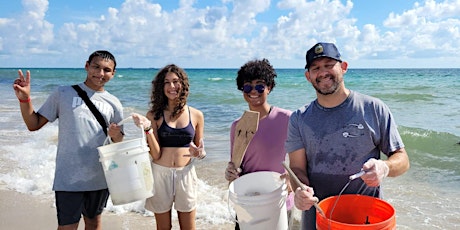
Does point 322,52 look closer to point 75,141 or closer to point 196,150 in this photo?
point 196,150

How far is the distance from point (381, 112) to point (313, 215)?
0.82m

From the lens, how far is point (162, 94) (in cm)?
366

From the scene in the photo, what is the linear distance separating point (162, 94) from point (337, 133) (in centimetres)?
185

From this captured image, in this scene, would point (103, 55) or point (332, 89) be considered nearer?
point (332, 89)

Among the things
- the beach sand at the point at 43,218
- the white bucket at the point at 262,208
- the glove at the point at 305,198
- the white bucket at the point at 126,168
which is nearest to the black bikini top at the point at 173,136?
the white bucket at the point at 126,168

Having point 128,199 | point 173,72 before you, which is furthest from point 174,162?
point 173,72

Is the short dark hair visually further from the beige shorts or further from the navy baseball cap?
the navy baseball cap

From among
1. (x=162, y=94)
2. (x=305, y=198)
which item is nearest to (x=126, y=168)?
(x=162, y=94)

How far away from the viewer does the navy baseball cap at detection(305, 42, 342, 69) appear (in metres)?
2.41

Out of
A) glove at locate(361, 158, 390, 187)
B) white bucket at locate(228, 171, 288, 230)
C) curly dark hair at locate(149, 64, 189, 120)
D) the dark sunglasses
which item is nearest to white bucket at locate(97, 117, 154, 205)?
curly dark hair at locate(149, 64, 189, 120)

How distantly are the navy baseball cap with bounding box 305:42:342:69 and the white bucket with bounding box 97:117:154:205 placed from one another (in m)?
1.45

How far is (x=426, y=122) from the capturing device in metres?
12.8

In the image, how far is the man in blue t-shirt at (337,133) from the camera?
237 cm

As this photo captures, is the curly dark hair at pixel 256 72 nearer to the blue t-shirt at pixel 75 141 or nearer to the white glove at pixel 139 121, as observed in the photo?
the white glove at pixel 139 121
